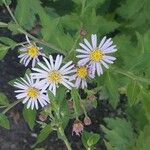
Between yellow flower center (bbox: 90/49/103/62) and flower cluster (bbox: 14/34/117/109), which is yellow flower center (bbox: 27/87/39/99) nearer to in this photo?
flower cluster (bbox: 14/34/117/109)

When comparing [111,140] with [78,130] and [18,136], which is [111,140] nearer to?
[18,136]

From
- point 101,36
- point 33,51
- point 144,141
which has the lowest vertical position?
point 144,141

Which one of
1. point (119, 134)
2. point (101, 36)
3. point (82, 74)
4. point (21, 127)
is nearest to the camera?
point (82, 74)

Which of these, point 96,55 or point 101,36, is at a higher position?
point 101,36

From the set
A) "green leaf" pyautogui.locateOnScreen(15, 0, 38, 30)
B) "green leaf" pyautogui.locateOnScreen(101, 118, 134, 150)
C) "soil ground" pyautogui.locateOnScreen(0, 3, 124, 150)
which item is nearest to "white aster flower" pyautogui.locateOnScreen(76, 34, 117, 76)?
"green leaf" pyautogui.locateOnScreen(15, 0, 38, 30)

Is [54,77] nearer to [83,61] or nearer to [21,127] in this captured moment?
[83,61]

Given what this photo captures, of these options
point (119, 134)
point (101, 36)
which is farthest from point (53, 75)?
point (119, 134)

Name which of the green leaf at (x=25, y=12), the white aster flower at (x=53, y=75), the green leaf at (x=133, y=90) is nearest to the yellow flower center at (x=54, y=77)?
the white aster flower at (x=53, y=75)
